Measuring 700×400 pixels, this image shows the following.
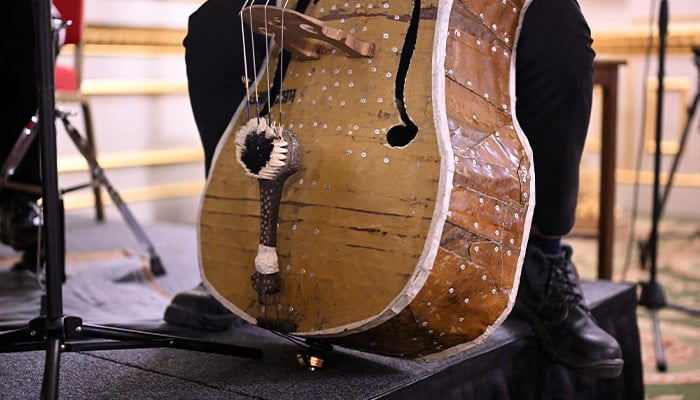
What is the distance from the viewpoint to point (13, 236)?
1549 mm

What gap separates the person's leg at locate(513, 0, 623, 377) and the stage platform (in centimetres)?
6

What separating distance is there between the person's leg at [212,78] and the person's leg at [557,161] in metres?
0.37

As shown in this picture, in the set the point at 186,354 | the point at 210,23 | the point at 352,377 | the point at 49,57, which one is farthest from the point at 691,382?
the point at 49,57

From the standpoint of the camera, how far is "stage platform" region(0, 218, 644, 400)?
36.1 inches

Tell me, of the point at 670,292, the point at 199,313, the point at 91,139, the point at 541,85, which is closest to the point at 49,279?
the point at 199,313

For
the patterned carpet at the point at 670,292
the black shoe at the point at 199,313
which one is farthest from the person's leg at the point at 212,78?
the patterned carpet at the point at 670,292

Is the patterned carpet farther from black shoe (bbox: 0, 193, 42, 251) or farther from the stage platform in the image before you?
black shoe (bbox: 0, 193, 42, 251)

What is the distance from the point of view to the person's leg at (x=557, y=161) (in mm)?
1023

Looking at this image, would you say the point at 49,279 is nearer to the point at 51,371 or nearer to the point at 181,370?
the point at 51,371

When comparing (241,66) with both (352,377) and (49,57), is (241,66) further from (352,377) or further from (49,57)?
(352,377)

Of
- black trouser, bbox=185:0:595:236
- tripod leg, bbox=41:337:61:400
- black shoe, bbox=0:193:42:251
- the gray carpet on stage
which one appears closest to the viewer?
tripod leg, bbox=41:337:61:400

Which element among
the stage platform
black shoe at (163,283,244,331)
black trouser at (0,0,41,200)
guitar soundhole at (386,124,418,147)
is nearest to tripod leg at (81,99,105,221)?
black trouser at (0,0,41,200)

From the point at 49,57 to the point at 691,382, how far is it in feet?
4.43

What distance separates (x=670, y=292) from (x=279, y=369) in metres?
1.73
